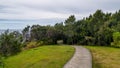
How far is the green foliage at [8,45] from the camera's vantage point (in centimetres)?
5429

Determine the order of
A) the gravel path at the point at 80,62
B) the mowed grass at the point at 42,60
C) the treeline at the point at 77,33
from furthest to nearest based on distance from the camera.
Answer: the treeline at the point at 77,33 < the mowed grass at the point at 42,60 < the gravel path at the point at 80,62

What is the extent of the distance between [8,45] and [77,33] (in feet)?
66.9

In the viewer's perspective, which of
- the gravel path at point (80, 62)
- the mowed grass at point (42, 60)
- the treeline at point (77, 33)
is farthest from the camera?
the treeline at point (77, 33)

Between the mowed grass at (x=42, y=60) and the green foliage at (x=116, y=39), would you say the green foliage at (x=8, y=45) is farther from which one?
the green foliage at (x=116, y=39)

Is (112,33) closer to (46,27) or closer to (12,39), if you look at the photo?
(46,27)

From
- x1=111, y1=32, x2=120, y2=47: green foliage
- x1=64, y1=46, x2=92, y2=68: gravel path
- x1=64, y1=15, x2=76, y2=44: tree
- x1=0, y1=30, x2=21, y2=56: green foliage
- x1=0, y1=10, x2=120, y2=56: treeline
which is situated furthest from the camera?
x1=64, y1=15, x2=76, y2=44: tree

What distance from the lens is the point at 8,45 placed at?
181ft

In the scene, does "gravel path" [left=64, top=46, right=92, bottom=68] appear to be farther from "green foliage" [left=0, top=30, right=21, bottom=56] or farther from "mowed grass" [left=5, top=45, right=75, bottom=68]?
"green foliage" [left=0, top=30, right=21, bottom=56]

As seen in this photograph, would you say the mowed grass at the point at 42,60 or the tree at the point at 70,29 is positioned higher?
the tree at the point at 70,29

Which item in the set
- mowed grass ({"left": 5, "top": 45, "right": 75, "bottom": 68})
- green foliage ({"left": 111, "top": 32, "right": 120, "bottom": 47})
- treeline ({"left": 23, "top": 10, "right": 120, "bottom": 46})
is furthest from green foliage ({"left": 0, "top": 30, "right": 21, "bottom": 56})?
green foliage ({"left": 111, "top": 32, "right": 120, "bottom": 47})

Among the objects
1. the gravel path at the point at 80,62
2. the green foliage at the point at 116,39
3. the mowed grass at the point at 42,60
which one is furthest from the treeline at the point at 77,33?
the gravel path at the point at 80,62

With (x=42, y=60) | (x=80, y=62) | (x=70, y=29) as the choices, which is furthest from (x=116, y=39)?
(x=80, y=62)

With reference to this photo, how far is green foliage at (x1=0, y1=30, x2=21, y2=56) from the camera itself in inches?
2137

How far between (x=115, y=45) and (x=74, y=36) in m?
14.2
